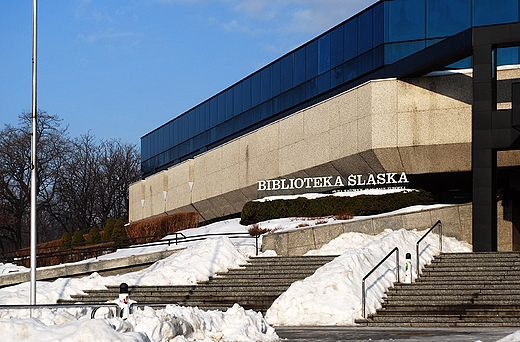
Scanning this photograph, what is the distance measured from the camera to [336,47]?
4188 cm

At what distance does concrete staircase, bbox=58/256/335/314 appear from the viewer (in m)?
23.6

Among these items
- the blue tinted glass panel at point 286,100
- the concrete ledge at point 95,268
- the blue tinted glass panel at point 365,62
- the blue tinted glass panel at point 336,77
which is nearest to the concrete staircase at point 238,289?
the concrete ledge at point 95,268

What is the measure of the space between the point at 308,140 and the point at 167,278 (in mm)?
15182

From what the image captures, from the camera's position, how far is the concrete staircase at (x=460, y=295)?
19.6 m

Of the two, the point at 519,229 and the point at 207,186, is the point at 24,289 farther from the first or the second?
the point at 207,186

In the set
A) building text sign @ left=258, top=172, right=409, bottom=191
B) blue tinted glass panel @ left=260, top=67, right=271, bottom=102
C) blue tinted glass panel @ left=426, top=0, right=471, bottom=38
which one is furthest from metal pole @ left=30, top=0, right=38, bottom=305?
blue tinted glass panel @ left=260, top=67, right=271, bottom=102

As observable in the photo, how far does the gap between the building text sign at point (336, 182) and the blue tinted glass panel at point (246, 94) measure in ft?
35.8

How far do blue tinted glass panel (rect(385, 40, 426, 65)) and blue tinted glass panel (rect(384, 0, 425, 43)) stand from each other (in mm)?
239

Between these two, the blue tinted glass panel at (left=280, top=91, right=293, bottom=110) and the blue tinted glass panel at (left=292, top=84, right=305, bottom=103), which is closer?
the blue tinted glass panel at (left=292, top=84, right=305, bottom=103)

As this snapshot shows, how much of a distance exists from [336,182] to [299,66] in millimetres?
10129

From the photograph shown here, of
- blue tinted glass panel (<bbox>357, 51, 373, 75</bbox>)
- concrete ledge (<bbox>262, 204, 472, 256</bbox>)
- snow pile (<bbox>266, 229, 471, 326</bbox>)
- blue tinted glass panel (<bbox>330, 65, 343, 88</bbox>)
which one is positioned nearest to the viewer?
snow pile (<bbox>266, 229, 471, 326</bbox>)

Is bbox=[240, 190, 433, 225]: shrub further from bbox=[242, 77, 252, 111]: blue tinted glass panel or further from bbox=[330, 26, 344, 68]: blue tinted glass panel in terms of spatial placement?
bbox=[242, 77, 252, 111]: blue tinted glass panel

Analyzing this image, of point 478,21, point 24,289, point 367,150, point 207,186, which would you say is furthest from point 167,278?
point 207,186

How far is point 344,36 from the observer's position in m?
41.2
